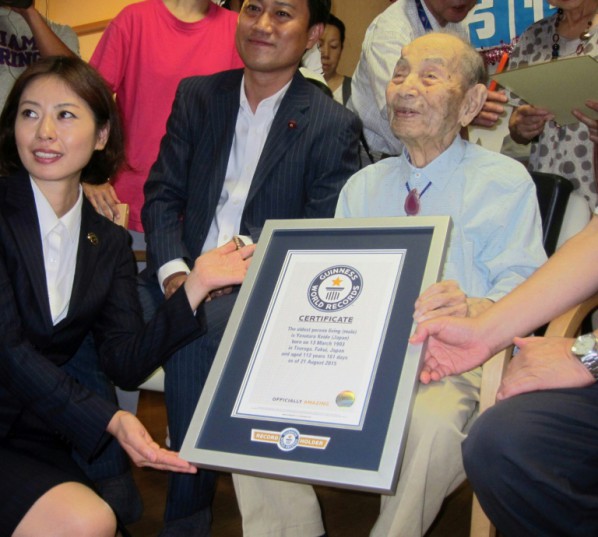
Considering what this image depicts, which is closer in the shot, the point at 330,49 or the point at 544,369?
the point at 544,369

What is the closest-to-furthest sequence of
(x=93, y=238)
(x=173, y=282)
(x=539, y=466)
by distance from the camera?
(x=539, y=466) < (x=93, y=238) < (x=173, y=282)

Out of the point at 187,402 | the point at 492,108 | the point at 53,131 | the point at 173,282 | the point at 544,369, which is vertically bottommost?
the point at 187,402

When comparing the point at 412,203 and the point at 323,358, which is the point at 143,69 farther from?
the point at 323,358

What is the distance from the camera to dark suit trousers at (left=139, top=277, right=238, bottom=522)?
223 centimetres

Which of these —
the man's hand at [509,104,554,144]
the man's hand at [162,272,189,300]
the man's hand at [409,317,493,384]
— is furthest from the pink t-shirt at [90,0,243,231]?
the man's hand at [409,317,493,384]

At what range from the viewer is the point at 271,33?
2.76 meters

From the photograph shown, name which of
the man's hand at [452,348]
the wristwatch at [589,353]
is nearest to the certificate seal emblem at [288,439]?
the man's hand at [452,348]

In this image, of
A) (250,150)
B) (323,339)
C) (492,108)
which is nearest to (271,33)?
(250,150)

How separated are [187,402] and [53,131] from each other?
2.81 feet

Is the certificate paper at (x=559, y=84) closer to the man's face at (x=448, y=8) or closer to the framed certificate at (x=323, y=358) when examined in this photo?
the man's face at (x=448, y=8)

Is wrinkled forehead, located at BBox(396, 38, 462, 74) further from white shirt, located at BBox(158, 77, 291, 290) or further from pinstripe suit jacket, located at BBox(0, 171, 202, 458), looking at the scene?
pinstripe suit jacket, located at BBox(0, 171, 202, 458)

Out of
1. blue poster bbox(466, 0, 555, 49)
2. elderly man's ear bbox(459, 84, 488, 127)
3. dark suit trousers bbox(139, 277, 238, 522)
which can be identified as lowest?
dark suit trousers bbox(139, 277, 238, 522)

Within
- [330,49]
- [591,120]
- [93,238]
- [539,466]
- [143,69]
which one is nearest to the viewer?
[539,466]

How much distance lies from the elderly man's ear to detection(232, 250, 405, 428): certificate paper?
0.72m
